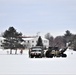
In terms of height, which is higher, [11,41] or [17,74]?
[11,41]

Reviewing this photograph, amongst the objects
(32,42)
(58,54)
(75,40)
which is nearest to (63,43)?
(32,42)

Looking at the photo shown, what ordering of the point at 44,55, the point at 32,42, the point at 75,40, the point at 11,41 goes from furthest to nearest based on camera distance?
the point at 32,42, the point at 75,40, the point at 11,41, the point at 44,55

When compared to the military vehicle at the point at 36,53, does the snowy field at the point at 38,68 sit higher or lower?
lower

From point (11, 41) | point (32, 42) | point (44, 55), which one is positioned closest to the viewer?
point (44, 55)

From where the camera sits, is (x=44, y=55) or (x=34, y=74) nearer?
(x=34, y=74)

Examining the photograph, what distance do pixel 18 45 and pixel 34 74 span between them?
72.2 metres

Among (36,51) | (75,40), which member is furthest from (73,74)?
(75,40)

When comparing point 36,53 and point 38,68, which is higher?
point 36,53

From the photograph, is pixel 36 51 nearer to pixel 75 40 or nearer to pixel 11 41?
pixel 11 41

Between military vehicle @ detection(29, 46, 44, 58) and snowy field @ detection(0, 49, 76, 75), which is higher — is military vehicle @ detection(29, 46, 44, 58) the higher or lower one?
the higher one

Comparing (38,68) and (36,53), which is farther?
(36,53)

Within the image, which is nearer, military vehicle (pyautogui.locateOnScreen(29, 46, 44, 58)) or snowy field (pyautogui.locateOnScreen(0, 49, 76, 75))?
snowy field (pyautogui.locateOnScreen(0, 49, 76, 75))

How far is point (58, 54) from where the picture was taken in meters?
53.8

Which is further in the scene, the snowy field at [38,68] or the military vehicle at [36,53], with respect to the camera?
the military vehicle at [36,53]
